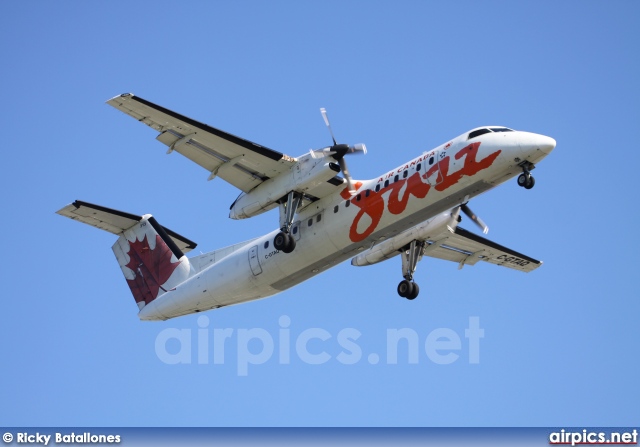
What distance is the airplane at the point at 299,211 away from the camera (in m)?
19.2

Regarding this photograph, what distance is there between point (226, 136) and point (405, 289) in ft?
18.8

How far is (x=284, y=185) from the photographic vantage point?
20703 millimetres

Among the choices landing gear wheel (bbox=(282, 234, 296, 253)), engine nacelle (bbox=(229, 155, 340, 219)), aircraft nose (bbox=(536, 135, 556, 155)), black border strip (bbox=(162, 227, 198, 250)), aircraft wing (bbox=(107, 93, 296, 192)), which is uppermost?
black border strip (bbox=(162, 227, 198, 250))

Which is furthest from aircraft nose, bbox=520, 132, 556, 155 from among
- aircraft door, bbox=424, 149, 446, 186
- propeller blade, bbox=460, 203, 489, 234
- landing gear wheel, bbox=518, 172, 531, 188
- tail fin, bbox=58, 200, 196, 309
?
tail fin, bbox=58, 200, 196, 309

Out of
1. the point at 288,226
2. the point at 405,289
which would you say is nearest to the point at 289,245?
the point at 288,226

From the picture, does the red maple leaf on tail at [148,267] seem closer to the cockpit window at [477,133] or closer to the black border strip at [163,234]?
the black border strip at [163,234]

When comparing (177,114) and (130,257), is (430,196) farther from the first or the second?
(130,257)

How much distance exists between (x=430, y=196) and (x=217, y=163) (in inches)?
195

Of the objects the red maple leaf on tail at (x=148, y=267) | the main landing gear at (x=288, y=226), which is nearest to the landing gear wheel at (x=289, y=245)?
the main landing gear at (x=288, y=226)

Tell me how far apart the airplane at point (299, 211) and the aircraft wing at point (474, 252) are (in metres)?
0.19

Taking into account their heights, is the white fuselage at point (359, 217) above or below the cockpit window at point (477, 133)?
below

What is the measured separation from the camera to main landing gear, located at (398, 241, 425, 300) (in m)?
22.2

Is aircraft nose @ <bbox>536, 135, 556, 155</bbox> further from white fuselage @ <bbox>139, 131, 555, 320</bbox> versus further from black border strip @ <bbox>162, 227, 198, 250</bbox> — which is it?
black border strip @ <bbox>162, 227, 198, 250</bbox>

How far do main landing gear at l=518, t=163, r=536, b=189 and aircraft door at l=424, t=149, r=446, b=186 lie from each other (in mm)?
1662
